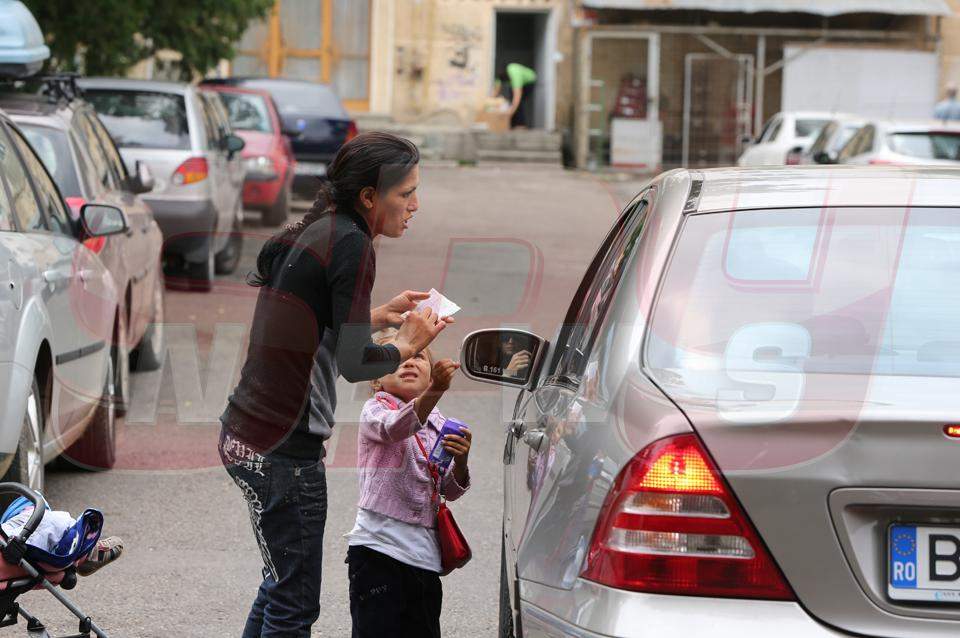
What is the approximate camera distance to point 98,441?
22.3ft

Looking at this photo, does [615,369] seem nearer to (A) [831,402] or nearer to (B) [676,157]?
(A) [831,402]

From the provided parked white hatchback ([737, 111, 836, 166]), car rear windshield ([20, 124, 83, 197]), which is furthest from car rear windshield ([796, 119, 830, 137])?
car rear windshield ([20, 124, 83, 197])

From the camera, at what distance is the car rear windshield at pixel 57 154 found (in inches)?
311

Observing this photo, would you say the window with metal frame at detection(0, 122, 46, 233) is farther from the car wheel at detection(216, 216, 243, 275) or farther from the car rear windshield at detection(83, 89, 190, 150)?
the car wheel at detection(216, 216, 243, 275)

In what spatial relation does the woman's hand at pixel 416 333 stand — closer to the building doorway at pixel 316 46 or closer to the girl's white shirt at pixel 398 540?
the girl's white shirt at pixel 398 540

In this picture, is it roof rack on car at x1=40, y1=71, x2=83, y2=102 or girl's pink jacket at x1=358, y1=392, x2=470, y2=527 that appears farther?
roof rack on car at x1=40, y1=71, x2=83, y2=102

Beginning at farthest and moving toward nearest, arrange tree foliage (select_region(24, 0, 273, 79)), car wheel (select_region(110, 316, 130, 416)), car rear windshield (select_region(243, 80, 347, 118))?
car rear windshield (select_region(243, 80, 347, 118)), tree foliage (select_region(24, 0, 273, 79)), car wheel (select_region(110, 316, 130, 416))

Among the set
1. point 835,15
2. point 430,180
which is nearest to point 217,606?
point 430,180

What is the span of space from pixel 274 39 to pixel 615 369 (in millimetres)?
27883

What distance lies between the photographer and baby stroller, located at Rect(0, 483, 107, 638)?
333 cm

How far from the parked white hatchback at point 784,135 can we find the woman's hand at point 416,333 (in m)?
19.6

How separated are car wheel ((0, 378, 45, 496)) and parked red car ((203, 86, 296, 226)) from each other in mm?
Result: 11398

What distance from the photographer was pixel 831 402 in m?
2.57

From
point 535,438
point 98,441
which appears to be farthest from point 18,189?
point 535,438
